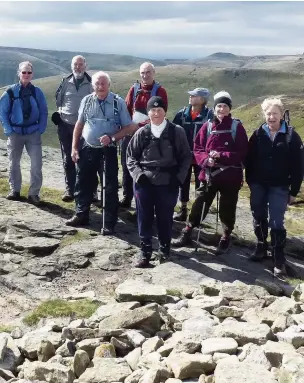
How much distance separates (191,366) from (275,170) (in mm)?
6184

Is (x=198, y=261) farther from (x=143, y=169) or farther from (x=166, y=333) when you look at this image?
(x=166, y=333)

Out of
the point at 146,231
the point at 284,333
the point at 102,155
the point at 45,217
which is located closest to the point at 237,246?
the point at 146,231

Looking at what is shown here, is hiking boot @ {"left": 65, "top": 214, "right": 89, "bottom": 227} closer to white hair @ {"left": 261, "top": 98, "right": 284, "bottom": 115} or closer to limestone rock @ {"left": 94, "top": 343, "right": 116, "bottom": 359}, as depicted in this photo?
white hair @ {"left": 261, "top": 98, "right": 284, "bottom": 115}

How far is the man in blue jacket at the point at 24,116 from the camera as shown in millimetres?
15109

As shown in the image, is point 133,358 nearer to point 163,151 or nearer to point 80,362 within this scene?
point 80,362

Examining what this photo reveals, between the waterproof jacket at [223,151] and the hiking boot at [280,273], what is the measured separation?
2284 mm

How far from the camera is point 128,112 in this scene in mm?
13703

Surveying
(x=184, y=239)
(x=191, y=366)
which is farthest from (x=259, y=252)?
(x=191, y=366)

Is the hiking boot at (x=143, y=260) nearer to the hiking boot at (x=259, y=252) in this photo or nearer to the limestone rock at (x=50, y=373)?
the hiking boot at (x=259, y=252)

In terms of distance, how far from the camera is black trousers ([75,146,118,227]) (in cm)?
1381

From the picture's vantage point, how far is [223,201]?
1264 cm

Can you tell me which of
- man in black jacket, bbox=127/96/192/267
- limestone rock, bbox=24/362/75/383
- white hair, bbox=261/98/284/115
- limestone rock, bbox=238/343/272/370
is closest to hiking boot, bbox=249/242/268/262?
man in black jacket, bbox=127/96/192/267

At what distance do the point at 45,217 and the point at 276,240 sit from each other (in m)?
6.84

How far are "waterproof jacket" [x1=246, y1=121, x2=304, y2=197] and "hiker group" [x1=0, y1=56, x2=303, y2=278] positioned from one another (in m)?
0.02
